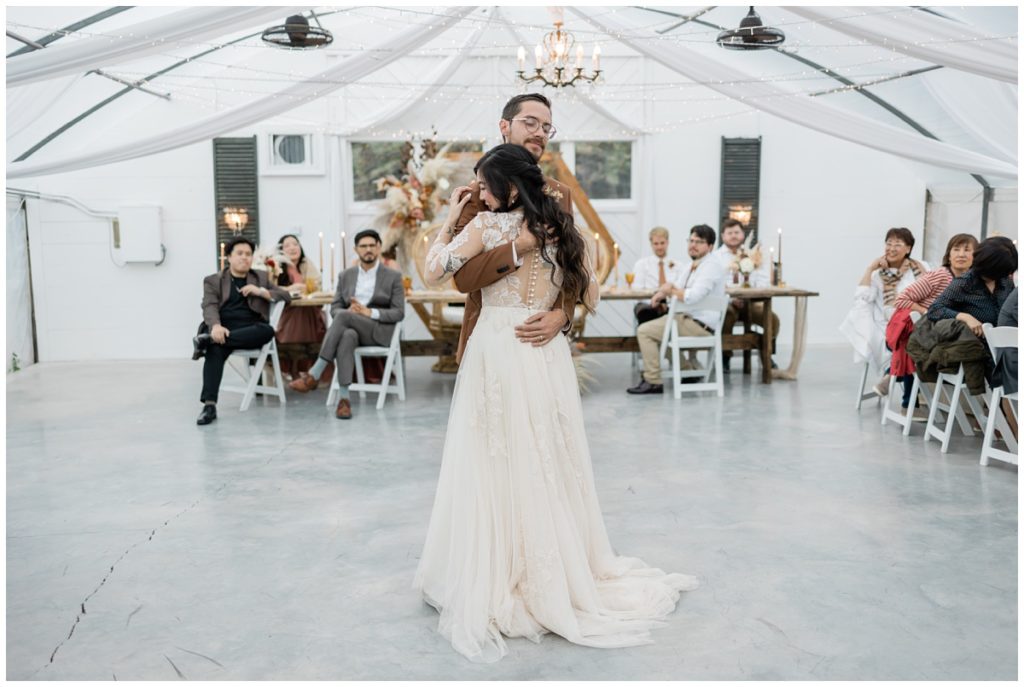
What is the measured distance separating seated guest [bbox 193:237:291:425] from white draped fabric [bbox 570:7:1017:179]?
310 centimetres

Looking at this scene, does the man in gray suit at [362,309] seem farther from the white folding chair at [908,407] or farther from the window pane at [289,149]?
the white folding chair at [908,407]

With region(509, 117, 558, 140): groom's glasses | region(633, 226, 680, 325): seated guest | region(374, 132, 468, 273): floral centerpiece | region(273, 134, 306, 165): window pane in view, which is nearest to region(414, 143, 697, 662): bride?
region(509, 117, 558, 140): groom's glasses

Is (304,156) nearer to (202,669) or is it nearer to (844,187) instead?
(844,187)

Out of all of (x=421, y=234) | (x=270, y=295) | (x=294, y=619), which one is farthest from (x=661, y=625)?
(x=421, y=234)

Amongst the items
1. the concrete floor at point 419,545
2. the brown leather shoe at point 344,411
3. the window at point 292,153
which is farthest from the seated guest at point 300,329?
the window at point 292,153

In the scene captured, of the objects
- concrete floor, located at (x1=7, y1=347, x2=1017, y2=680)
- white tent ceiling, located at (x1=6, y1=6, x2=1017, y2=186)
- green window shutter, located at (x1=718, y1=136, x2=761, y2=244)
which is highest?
white tent ceiling, located at (x1=6, y1=6, x2=1017, y2=186)

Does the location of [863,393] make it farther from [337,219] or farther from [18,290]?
[18,290]

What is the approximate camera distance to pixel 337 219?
33.0 feet

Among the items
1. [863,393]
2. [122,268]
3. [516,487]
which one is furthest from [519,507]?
[122,268]

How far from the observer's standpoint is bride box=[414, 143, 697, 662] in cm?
288

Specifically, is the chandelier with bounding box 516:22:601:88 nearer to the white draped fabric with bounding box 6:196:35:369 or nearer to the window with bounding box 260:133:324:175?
the window with bounding box 260:133:324:175

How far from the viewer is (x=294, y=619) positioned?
307 centimetres

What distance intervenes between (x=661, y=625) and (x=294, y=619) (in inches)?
48.6

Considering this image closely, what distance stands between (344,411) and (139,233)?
4708mm
